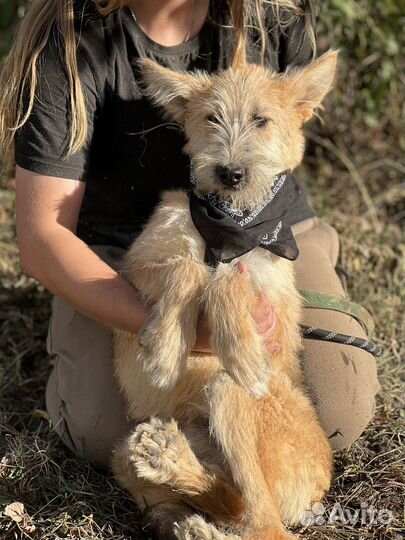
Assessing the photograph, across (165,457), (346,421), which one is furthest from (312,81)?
(165,457)

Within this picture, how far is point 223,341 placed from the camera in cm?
308

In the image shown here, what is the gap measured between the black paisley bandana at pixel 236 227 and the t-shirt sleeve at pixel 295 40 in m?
1.06

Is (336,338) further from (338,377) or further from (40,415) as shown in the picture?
(40,415)

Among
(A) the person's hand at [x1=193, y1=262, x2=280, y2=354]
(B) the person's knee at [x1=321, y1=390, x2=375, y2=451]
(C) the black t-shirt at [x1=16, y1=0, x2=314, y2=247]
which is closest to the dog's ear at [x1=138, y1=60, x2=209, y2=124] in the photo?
(C) the black t-shirt at [x1=16, y1=0, x2=314, y2=247]

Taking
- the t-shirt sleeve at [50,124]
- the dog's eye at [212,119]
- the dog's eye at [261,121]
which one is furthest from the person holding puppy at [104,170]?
the dog's eye at [261,121]

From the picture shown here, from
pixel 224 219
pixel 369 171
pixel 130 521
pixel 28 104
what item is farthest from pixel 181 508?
pixel 369 171

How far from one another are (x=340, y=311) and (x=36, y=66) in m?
1.93

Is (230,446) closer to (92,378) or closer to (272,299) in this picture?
(272,299)

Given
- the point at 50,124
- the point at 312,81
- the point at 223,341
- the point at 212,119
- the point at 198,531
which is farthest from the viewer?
the point at 50,124

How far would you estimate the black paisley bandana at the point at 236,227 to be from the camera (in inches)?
131

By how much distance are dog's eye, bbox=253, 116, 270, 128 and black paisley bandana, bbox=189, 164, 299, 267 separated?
24cm

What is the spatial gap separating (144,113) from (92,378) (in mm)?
1363

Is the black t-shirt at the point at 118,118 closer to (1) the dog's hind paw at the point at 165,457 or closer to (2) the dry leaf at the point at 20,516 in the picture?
(1) the dog's hind paw at the point at 165,457

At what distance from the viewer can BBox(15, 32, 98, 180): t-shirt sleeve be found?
12.0ft
